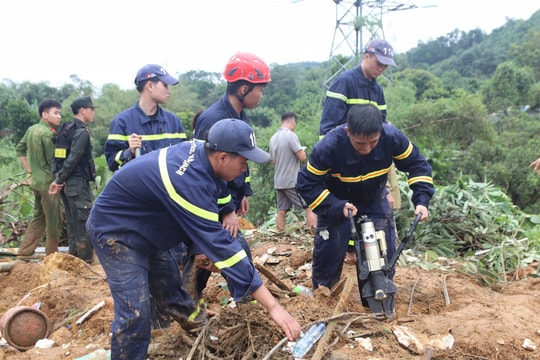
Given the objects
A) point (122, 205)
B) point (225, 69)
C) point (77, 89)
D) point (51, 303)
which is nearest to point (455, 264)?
point (225, 69)

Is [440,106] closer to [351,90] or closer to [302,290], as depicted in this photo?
[351,90]

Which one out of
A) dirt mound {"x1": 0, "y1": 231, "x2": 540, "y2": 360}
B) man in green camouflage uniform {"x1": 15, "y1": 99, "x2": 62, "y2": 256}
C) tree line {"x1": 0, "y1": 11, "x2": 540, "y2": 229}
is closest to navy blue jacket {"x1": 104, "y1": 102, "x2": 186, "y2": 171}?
dirt mound {"x1": 0, "y1": 231, "x2": 540, "y2": 360}

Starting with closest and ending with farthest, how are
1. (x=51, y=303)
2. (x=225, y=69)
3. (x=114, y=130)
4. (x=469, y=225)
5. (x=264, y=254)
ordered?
1. (x=225, y=69)
2. (x=114, y=130)
3. (x=51, y=303)
4. (x=264, y=254)
5. (x=469, y=225)

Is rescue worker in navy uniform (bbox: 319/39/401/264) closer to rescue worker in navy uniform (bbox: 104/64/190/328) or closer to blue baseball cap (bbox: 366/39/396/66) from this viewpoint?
blue baseball cap (bbox: 366/39/396/66)

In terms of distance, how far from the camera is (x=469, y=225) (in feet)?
18.5

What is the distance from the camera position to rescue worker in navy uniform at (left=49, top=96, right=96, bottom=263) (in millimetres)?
5262

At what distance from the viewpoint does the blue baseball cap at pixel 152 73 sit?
3938 millimetres

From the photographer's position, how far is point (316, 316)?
3059 millimetres

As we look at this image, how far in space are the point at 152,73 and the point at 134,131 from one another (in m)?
0.56

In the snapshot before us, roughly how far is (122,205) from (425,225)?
14.4 ft

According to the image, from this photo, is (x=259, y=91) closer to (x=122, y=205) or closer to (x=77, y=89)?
(x=122, y=205)

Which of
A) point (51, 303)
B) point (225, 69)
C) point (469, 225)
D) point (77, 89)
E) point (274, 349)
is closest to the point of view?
point (274, 349)

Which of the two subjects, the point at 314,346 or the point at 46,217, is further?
the point at 46,217

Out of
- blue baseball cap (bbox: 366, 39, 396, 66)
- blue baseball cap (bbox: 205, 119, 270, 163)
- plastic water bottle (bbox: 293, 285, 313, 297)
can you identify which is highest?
blue baseball cap (bbox: 366, 39, 396, 66)
